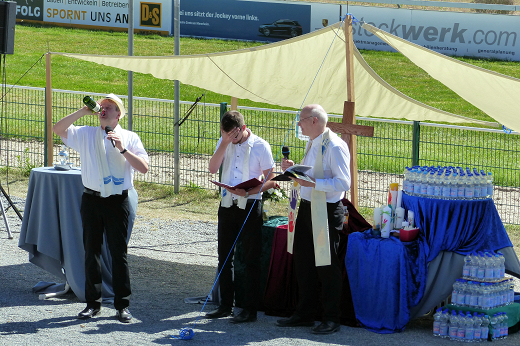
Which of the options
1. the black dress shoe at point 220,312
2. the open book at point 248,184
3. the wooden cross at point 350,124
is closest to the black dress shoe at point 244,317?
the black dress shoe at point 220,312

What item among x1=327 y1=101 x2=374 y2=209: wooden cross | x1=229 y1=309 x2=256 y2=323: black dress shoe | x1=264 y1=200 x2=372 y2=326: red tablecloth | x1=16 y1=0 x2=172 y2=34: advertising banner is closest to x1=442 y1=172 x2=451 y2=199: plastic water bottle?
x1=264 y1=200 x2=372 y2=326: red tablecloth

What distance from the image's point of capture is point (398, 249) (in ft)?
18.6

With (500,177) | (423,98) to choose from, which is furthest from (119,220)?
(423,98)

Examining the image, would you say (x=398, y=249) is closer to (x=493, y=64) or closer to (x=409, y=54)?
(x=409, y=54)

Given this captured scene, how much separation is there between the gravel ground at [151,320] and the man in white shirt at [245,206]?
33 centimetres

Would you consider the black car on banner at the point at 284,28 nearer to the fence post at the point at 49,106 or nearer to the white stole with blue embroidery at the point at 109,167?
the fence post at the point at 49,106

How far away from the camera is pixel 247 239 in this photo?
579 cm

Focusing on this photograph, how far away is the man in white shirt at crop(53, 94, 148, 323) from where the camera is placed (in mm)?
5531

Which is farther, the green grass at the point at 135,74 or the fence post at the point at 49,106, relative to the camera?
the green grass at the point at 135,74

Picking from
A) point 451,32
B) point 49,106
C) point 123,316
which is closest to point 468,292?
point 123,316

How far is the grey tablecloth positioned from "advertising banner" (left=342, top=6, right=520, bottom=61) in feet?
65.4

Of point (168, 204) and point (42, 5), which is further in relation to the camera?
point (42, 5)

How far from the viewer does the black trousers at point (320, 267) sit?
5547 millimetres

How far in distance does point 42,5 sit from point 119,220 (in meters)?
25.8
